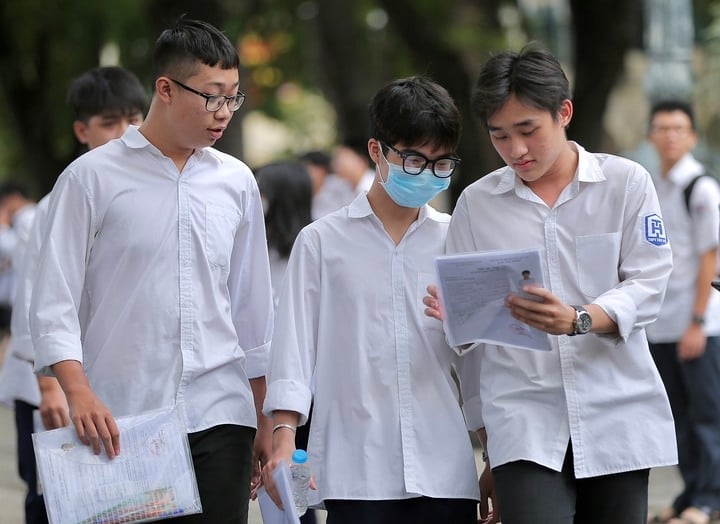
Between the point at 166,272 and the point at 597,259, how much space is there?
3.87 ft

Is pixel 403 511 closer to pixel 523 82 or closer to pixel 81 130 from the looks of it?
pixel 523 82

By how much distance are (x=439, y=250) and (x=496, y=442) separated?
582 millimetres

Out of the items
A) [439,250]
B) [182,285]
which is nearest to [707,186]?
[439,250]

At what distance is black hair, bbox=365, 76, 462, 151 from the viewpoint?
387 centimetres

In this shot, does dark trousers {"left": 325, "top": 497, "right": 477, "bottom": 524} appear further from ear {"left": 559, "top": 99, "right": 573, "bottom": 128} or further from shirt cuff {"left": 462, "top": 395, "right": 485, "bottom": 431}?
ear {"left": 559, "top": 99, "right": 573, "bottom": 128}

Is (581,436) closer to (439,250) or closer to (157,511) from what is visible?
(439,250)

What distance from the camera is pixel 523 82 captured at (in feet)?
12.3

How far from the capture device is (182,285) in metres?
3.87

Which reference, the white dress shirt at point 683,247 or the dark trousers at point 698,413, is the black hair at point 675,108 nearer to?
the white dress shirt at point 683,247

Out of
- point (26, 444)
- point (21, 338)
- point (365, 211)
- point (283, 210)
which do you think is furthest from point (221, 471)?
point (26, 444)

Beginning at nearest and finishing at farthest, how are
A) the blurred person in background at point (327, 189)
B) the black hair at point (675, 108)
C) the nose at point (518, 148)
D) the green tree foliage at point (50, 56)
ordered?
the nose at point (518, 148), the black hair at point (675, 108), the blurred person in background at point (327, 189), the green tree foliage at point (50, 56)

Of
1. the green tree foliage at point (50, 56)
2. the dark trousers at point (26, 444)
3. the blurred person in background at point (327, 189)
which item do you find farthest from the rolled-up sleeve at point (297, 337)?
the green tree foliage at point (50, 56)

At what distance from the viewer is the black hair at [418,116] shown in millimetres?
3873

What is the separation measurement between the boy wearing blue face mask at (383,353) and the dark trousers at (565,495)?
0.19m
